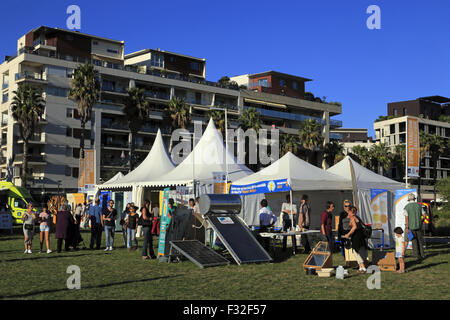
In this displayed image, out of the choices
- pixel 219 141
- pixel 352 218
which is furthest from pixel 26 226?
pixel 219 141

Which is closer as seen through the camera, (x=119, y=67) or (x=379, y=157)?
(x=119, y=67)

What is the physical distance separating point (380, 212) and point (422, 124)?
87.2 meters

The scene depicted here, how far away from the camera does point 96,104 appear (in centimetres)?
6356

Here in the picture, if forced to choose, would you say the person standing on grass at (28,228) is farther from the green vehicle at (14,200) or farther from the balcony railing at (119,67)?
the balcony railing at (119,67)

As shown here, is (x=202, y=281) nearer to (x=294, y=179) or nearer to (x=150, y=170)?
(x=294, y=179)

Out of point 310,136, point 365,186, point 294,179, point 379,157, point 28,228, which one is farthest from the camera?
point 379,157

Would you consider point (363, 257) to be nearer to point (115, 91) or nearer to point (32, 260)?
point (32, 260)

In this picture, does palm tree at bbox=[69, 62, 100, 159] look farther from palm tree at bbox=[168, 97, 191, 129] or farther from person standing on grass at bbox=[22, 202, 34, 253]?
person standing on grass at bbox=[22, 202, 34, 253]

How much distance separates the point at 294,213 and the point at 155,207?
18.1 ft

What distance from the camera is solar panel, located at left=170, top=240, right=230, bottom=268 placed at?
1278 centimetres

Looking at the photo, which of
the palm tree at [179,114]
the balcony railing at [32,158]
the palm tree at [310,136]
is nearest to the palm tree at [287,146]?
the palm tree at [310,136]

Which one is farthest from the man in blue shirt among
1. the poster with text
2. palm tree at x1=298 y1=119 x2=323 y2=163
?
palm tree at x1=298 y1=119 x2=323 y2=163

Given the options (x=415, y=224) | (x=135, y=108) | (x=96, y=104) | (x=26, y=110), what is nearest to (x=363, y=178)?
(x=415, y=224)

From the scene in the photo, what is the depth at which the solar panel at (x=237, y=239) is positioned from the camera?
13195mm
